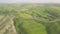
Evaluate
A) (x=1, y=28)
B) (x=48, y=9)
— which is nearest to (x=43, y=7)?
(x=48, y=9)

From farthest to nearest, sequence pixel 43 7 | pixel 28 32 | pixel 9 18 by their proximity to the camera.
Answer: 1. pixel 43 7
2. pixel 9 18
3. pixel 28 32

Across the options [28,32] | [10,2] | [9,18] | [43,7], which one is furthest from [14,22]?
[43,7]

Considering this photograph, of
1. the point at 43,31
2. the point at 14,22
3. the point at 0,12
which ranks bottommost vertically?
the point at 43,31

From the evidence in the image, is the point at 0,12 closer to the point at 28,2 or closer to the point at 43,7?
the point at 28,2

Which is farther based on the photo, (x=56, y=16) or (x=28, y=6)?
(x=28, y=6)

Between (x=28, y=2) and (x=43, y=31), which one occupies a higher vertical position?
(x=28, y=2)

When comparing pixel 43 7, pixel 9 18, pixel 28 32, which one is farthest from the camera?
pixel 43 7
